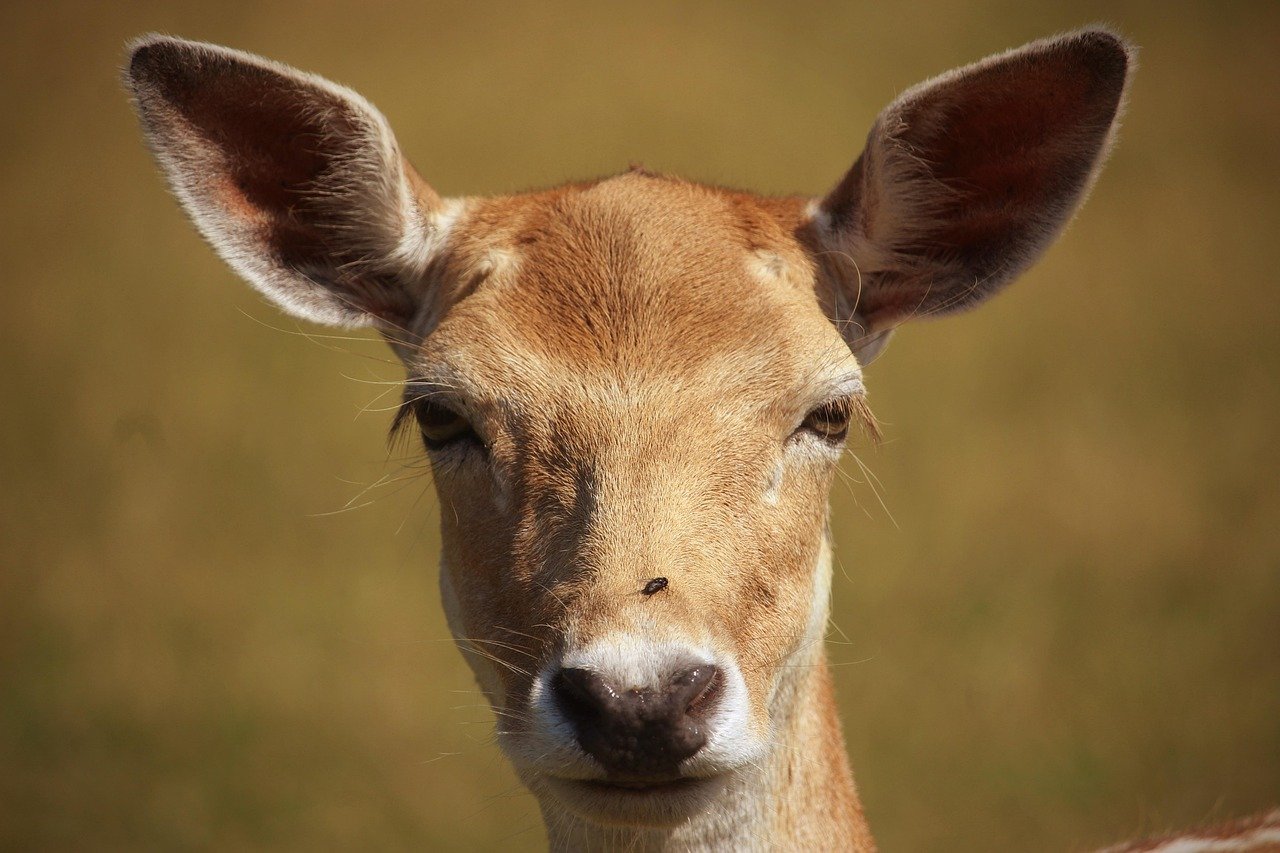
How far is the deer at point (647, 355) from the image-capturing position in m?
3.20

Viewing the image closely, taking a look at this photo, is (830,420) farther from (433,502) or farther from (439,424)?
(433,502)

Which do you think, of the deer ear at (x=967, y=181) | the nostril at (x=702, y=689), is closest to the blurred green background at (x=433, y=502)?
the nostril at (x=702, y=689)

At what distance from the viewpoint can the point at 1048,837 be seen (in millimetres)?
9156

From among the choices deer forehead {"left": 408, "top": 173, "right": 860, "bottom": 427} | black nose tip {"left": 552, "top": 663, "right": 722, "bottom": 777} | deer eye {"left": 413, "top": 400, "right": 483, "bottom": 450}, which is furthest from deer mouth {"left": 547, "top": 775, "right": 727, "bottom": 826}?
deer eye {"left": 413, "top": 400, "right": 483, "bottom": 450}

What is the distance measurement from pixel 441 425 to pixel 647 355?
0.67 metres

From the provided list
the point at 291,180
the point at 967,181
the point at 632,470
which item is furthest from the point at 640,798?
the point at 291,180

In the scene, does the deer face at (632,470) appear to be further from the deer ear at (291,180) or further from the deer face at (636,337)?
the deer ear at (291,180)

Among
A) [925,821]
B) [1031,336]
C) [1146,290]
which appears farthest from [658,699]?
[1146,290]

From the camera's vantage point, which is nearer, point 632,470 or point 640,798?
point 640,798

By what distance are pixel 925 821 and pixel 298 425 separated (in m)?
7.22

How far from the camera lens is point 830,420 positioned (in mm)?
3965

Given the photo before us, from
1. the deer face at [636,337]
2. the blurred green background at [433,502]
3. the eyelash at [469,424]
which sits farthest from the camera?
the blurred green background at [433,502]

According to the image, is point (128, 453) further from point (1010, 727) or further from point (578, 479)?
point (578, 479)

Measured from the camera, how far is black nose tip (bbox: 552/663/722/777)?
2945mm
